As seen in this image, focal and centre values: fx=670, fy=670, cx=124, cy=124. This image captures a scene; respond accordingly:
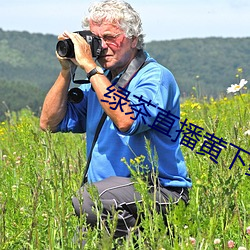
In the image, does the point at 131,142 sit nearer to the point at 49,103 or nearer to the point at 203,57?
the point at 49,103

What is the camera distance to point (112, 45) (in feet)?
11.6

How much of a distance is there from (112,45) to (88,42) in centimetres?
15

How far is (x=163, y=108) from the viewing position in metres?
3.36

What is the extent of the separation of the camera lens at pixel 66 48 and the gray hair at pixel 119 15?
186 mm

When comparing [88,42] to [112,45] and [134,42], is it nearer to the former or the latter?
[112,45]

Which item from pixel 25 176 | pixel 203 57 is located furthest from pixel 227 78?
pixel 25 176

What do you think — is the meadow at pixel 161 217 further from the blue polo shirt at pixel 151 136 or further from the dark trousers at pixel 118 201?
the blue polo shirt at pixel 151 136

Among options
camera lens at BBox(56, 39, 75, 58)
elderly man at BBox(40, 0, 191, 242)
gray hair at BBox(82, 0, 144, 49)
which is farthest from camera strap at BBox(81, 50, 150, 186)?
camera lens at BBox(56, 39, 75, 58)

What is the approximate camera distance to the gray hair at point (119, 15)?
352 centimetres

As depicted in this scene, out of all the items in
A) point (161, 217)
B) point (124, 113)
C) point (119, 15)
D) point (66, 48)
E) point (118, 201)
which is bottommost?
point (118, 201)

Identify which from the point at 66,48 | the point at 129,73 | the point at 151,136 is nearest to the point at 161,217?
the point at 151,136

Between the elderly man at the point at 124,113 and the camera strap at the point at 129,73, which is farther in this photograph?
the camera strap at the point at 129,73

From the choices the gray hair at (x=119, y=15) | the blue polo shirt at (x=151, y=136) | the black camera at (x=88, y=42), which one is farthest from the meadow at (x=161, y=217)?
the gray hair at (x=119, y=15)

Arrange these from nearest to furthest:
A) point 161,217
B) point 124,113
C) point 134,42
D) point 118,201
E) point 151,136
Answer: point 161,217
point 124,113
point 118,201
point 151,136
point 134,42
